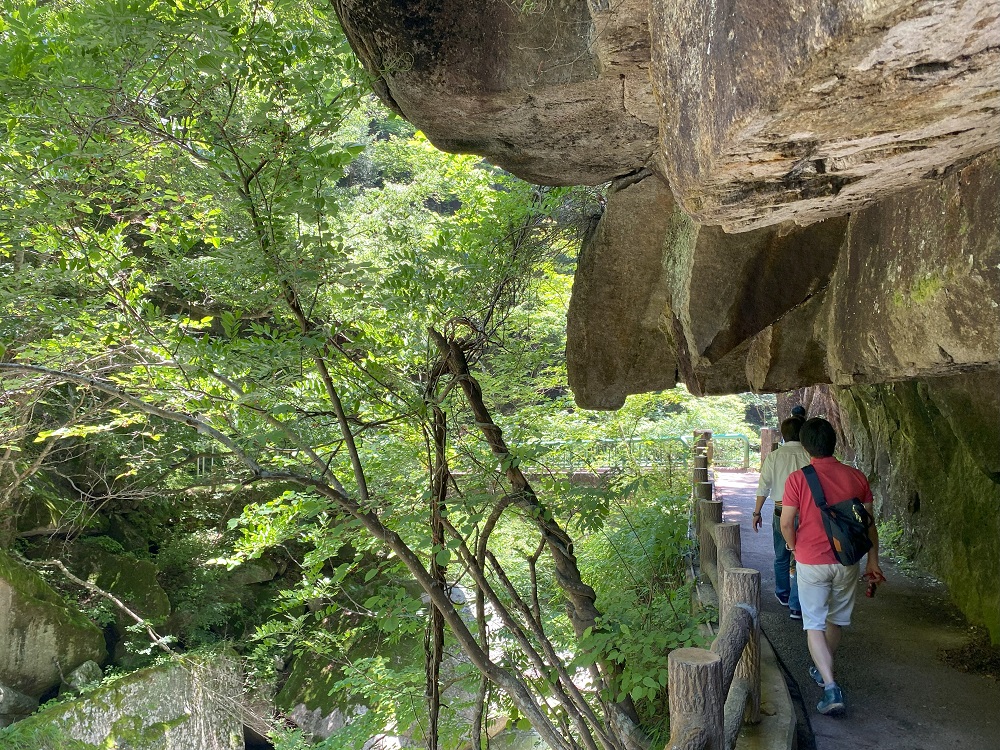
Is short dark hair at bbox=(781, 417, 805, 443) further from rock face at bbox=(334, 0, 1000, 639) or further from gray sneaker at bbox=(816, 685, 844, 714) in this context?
gray sneaker at bbox=(816, 685, 844, 714)

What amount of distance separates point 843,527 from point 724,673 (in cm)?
158

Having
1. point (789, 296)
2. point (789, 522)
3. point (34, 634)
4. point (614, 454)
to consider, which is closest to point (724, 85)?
point (789, 296)

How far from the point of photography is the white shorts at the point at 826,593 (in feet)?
13.3

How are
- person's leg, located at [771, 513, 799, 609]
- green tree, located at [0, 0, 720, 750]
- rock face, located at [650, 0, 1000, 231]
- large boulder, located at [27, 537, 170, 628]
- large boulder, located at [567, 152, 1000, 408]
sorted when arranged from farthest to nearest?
large boulder, located at [27, 537, 170, 628]
person's leg, located at [771, 513, 799, 609]
green tree, located at [0, 0, 720, 750]
large boulder, located at [567, 152, 1000, 408]
rock face, located at [650, 0, 1000, 231]

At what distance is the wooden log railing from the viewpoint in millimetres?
2609

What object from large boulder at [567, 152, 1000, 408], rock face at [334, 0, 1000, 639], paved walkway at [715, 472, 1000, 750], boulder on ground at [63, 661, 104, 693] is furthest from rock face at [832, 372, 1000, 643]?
boulder on ground at [63, 661, 104, 693]

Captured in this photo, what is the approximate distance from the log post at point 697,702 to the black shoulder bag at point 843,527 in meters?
1.70

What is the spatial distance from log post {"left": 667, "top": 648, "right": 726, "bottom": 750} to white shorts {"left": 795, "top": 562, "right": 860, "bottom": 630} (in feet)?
5.38

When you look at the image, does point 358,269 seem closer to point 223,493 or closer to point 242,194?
point 242,194

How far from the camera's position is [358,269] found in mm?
3965

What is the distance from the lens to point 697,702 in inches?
103

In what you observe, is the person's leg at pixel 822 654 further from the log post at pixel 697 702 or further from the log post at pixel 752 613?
the log post at pixel 697 702

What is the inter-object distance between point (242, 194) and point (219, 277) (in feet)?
2.55

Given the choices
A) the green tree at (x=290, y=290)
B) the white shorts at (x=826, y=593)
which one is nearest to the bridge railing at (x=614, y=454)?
the green tree at (x=290, y=290)
